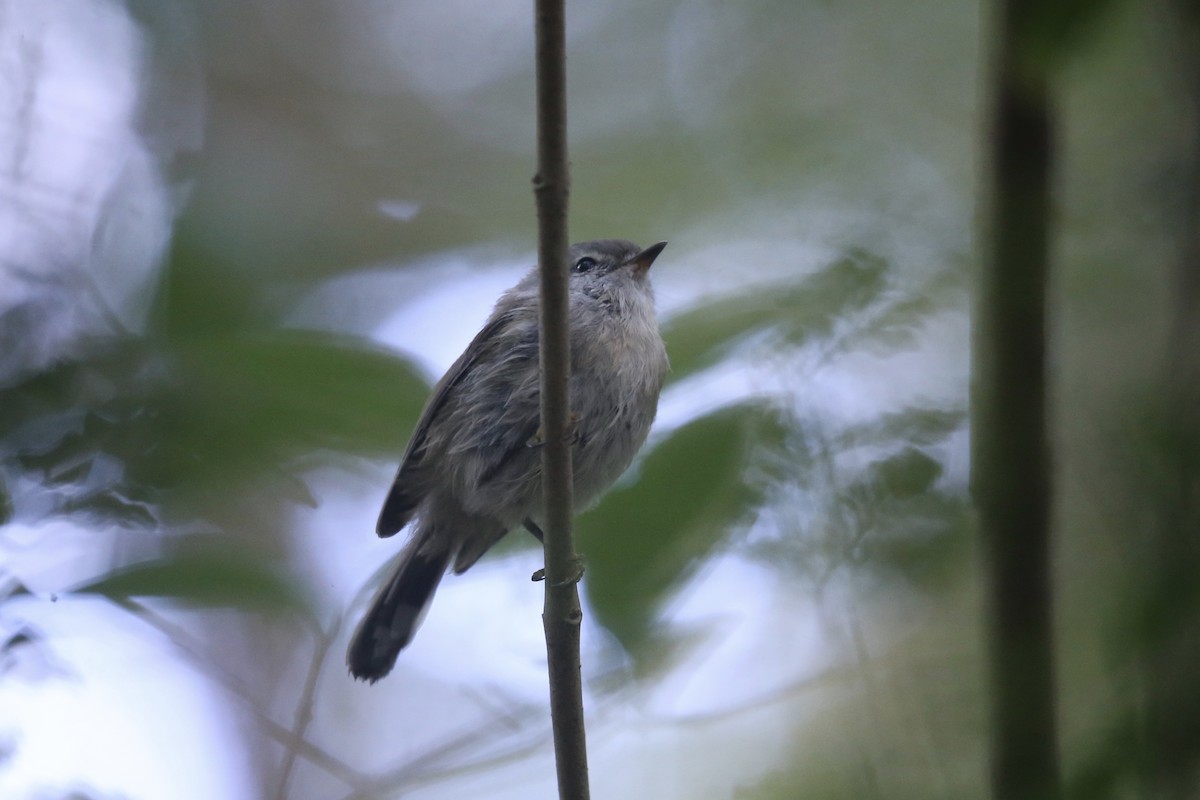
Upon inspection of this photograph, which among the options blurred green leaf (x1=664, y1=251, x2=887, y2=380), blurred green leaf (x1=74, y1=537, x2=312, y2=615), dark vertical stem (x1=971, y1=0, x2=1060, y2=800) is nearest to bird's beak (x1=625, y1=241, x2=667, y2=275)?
blurred green leaf (x1=664, y1=251, x2=887, y2=380)

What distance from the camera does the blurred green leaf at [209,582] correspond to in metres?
1.85

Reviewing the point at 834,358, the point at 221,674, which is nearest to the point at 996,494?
the point at 834,358

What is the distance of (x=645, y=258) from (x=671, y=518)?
5.59 ft

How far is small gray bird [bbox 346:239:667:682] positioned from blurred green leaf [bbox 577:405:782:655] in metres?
1.09

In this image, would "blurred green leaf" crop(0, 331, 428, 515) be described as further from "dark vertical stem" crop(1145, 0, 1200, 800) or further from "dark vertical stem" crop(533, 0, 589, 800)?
"dark vertical stem" crop(1145, 0, 1200, 800)

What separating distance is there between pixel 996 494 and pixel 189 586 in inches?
59.7

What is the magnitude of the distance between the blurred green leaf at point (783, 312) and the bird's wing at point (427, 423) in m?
1.41

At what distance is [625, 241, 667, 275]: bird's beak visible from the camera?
3424 mm

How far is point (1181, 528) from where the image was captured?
2.15ft

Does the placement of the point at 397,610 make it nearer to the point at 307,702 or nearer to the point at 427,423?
the point at 427,423

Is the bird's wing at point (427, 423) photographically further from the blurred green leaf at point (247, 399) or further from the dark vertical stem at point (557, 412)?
the blurred green leaf at point (247, 399)

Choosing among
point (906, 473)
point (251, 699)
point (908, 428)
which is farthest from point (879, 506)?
point (251, 699)

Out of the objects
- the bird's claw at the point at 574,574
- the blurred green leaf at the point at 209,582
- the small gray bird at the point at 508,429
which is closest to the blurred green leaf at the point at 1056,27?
the blurred green leaf at the point at 209,582

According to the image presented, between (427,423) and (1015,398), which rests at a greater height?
(427,423)
